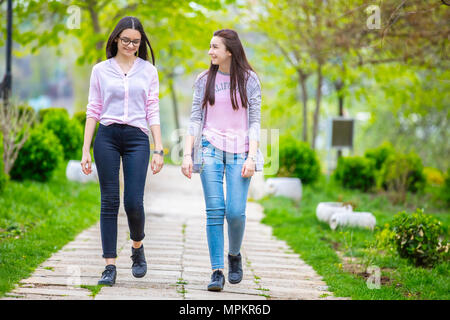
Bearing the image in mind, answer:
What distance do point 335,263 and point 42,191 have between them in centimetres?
429

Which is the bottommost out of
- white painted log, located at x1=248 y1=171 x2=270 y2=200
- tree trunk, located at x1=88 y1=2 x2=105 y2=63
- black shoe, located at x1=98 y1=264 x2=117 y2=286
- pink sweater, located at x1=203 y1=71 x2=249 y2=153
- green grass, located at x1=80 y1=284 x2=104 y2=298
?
white painted log, located at x1=248 y1=171 x2=270 y2=200

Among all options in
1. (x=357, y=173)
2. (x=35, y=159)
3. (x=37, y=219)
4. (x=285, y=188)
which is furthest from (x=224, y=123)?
(x=357, y=173)

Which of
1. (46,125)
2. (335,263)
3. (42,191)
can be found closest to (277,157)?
(46,125)

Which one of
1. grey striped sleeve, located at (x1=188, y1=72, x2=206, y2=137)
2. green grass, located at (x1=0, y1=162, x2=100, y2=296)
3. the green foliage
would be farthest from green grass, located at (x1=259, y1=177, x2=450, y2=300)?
the green foliage

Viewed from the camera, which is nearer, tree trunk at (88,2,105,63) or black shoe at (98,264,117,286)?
black shoe at (98,264,117,286)

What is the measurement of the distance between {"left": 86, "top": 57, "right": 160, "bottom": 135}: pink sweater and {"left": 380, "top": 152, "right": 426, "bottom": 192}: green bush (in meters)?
7.38

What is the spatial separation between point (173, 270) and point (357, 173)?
8.30m

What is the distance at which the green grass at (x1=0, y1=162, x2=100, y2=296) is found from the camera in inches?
176

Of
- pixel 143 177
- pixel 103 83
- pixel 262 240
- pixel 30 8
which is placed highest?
pixel 30 8

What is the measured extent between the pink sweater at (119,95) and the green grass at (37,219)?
1199mm

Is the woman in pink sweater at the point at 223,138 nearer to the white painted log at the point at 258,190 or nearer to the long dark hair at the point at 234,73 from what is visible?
the long dark hair at the point at 234,73

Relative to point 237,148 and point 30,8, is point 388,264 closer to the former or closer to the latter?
point 237,148

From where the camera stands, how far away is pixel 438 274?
4863 millimetres

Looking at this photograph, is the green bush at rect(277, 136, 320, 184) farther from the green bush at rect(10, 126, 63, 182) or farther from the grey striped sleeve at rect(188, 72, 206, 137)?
the grey striped sleeve at rect(188, 72, 206, 137)
